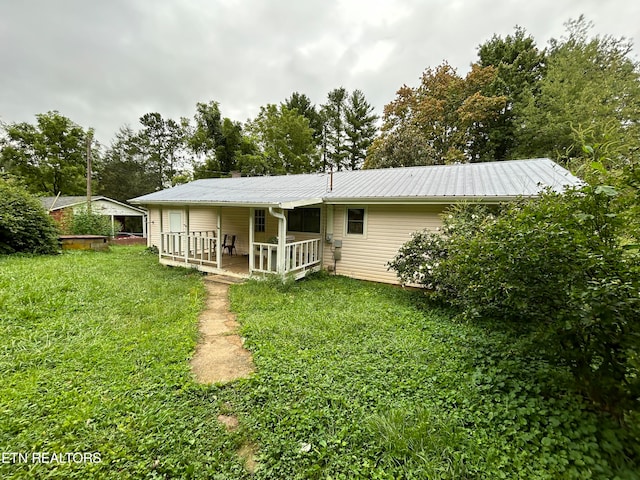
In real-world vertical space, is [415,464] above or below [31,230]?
below

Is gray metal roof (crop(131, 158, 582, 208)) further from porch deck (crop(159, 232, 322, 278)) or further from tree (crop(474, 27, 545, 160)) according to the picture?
tree (crop(474, 27, 545, 160))

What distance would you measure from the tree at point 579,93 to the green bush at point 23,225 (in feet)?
74.1

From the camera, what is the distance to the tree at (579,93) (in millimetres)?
13484

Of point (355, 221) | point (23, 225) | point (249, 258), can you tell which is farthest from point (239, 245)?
point (23, 225)

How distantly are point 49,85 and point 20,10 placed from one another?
44.3 ft

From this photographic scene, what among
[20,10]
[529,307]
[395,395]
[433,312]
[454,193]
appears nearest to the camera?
[529,307]

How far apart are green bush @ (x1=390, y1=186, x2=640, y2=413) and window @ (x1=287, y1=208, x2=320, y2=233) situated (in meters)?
6.02

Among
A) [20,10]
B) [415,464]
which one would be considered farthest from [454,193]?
[20,10]

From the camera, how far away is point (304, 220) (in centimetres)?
872

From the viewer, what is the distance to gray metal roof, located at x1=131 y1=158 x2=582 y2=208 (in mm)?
6113

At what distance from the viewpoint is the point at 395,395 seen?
2.67 m

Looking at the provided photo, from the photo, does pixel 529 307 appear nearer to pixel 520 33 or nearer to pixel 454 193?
pixel 454 193

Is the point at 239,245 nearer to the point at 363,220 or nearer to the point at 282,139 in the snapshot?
the point at 363,220

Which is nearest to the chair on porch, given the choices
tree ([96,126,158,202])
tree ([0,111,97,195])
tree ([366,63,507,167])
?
tree ([366,63,507,167])
